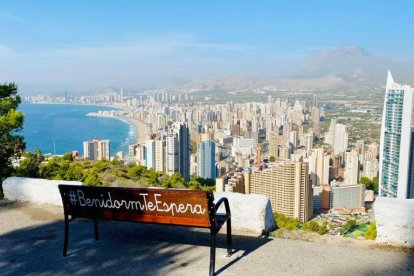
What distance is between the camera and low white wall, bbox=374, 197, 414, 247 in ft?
11.1

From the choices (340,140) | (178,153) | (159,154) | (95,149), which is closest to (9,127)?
(159,154)

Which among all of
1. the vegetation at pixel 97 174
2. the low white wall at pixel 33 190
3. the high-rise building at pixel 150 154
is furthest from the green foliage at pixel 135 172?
the high-rise building at pixel 150 154

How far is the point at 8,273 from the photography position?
3119mm

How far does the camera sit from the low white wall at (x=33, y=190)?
504 centimetres

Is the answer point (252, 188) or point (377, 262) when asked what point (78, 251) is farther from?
point (252, 188)

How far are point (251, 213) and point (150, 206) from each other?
1163 mm

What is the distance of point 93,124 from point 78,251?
301ft

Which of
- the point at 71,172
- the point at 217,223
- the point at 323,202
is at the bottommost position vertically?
the point at 323,202

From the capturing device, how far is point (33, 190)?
5211 millimetres

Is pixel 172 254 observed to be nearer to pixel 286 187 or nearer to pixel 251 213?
pixel 251 213

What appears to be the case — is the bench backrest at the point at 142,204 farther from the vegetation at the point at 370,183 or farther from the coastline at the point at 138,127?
the coastline at the point at 138,127

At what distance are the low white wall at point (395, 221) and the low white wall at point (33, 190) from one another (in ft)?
10.9

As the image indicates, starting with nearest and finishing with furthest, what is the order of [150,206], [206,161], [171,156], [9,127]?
[150,206] < [9,127] < [171,156] < [206,161]

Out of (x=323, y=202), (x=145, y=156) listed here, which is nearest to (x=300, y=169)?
(x=323, y=202)
